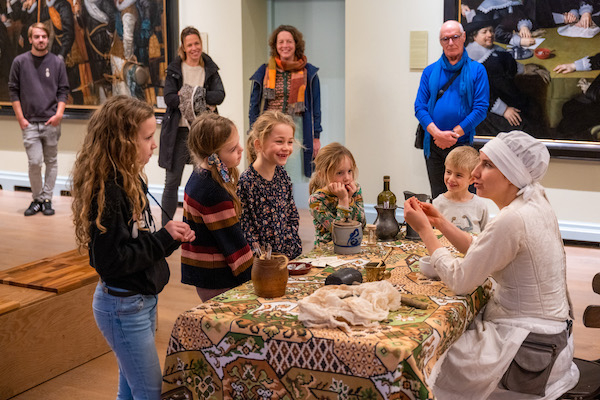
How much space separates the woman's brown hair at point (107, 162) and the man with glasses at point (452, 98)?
11.3 ft

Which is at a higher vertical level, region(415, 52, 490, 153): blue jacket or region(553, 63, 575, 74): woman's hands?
region(553, 63, 575, 74): woman's hands

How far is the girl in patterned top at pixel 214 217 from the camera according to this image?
2883mm

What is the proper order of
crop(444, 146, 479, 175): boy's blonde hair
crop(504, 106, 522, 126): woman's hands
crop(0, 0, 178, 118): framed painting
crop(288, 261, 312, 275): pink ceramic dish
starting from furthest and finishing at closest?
crop(0, 0, 178, 118): framed painting → crop(504, 106, 522, 126): woman's hands → crop(444, 146, 479, 175): boy's blonde hair → crop(288, 261, 312, 275): pink ceramic dish

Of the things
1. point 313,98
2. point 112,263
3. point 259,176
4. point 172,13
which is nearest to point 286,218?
point 259,176

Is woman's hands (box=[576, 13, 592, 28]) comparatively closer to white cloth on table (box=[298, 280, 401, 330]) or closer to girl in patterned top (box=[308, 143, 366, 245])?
girl in patterned top (box=[308, 143, 366, 245])

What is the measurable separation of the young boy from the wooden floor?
0.90 m

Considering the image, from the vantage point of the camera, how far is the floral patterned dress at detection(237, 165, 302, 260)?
10.5ft

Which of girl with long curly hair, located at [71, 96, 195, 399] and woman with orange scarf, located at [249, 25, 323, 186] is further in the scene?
woman with orange scarf, located at [249, 25, 323, 186]

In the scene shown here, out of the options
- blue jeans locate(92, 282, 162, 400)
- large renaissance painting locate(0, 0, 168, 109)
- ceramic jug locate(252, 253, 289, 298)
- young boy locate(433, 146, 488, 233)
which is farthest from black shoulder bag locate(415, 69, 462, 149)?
blue jeans locate(92, 282, 162, 400)

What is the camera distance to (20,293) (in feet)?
11.7

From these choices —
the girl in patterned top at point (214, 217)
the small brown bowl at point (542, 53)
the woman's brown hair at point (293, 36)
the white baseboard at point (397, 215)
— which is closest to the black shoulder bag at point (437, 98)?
the white baseboard at point (397, 215)

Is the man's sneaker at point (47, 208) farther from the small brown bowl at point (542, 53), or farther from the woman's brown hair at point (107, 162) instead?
the woman's brown hair at point (107, 162)

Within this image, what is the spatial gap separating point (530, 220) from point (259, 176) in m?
1.25

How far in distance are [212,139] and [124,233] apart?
78cm
